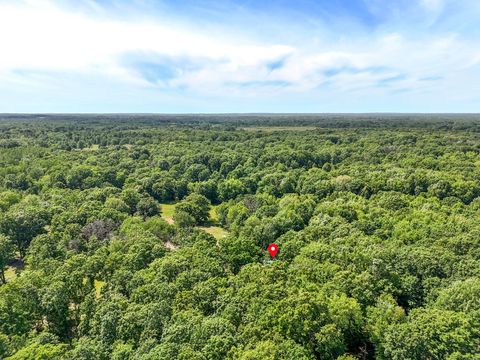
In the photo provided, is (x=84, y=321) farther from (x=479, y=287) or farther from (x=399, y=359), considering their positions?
(x=479, y=287)

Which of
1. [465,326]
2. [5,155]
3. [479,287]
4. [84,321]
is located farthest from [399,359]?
[5,155]

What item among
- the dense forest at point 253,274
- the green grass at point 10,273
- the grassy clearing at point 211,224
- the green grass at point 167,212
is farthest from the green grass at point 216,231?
the green grass at point 10,273

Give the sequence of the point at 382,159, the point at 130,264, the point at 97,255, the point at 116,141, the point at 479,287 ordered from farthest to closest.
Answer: the point at 116,141
the point at 382,159
the point at 97,255
the point at 130,264
the point at 479,287

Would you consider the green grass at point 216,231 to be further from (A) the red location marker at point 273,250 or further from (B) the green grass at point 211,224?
(A) the red location marker at point 273,250

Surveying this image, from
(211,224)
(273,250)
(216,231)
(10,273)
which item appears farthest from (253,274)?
(10,273)

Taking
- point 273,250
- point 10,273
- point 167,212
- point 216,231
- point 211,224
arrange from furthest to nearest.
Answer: point 167,212 < point 211,224 < point 216,231 < point 10,273 < point 273,250

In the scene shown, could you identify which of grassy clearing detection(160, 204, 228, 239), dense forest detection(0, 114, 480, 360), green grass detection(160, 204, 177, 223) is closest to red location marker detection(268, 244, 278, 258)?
dense forest detection(0, 114, 480, 360)

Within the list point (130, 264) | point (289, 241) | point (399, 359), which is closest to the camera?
point (399, 359)

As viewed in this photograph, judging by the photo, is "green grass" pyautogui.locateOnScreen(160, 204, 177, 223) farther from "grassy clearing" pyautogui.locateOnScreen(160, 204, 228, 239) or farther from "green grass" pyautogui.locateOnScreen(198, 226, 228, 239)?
"green grass" pyautogui.locateOnScreen(198, 226, 228, 239)

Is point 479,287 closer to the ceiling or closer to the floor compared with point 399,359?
closer to the ceiling

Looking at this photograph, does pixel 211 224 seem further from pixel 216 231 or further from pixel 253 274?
pixel 253 274

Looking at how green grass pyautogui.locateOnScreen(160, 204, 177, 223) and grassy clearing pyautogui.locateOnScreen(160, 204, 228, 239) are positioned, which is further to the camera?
green grass pyautogui.locateOnScreen(160, 204, 177, 223)
